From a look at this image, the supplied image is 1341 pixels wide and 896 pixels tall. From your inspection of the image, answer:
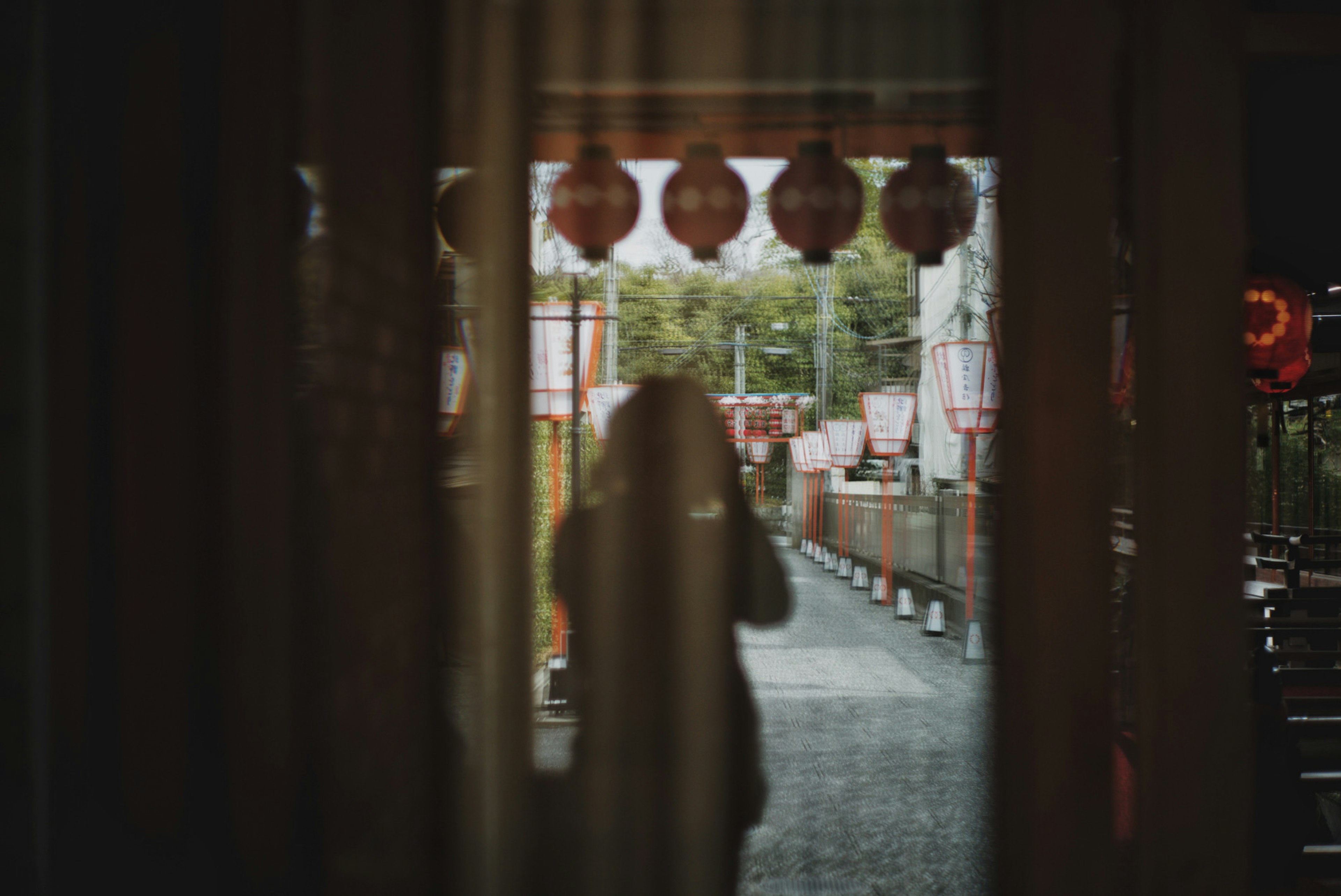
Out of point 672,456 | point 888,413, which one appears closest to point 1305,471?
point 888,413

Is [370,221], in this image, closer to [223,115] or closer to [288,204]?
[288,204]

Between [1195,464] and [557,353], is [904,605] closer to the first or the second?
[1195,464]

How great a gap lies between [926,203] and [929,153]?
0.10 meters

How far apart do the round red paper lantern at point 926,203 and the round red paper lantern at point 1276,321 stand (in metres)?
2.45

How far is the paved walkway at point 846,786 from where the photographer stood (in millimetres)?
1688

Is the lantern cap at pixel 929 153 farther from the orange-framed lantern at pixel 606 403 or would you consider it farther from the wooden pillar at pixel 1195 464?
the orange-framed lantern at pixel 606 403

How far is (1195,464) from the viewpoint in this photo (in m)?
1.64

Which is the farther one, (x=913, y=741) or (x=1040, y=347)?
(x=913, y=741)

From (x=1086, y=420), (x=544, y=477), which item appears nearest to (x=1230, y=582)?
(x=1086, y=420)

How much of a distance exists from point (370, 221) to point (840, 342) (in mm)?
980

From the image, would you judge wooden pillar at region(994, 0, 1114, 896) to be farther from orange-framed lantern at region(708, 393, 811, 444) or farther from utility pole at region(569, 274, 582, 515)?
utility pole at region(569, 274, 582, 515)

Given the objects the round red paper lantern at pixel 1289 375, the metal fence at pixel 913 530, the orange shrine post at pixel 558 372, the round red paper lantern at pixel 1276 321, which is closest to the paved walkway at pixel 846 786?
the orange shrine post at pixel 558 372

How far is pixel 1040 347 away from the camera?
1632 mm

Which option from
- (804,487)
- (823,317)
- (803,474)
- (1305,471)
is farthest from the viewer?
(1305,471)
